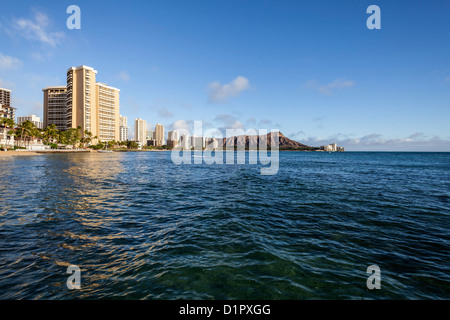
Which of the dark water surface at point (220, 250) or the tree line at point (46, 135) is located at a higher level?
the tree line at point (46, 135)

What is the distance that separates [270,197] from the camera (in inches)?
833

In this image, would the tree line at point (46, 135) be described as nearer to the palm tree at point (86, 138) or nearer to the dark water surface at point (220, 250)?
the palm tree at point (86, 138)

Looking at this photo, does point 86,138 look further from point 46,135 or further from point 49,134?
point 46,135

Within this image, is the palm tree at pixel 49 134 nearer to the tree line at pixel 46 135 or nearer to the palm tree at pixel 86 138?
the tree line at pixel 46 135

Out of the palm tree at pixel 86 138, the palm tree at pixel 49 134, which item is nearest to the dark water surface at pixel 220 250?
the palm tree at pixel 49 134

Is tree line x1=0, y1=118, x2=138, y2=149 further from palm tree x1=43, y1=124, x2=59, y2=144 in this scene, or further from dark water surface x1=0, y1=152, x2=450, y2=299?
dark water surface x1=0, y1=152, x2=450, y2=299

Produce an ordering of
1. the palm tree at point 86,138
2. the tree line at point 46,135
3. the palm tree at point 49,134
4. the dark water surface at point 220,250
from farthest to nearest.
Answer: the palm tree at point 86,138 < the palm tree at point 49,134 < the tree line at point 46,135 < the dark water surface at point 220,250

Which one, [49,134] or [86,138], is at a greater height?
[86,138]

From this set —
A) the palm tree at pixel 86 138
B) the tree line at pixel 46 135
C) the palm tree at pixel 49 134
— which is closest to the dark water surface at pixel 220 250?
Result: the tree line at pixel 46 135

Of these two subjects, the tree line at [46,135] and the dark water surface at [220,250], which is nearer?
the dark water surface at [220,250]

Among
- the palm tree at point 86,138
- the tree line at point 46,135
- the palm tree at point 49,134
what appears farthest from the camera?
the palm tree at point 86,138

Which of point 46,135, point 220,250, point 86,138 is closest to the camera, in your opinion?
point 220,250

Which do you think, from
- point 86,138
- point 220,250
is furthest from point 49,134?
point 220,250
